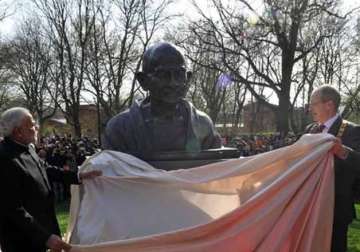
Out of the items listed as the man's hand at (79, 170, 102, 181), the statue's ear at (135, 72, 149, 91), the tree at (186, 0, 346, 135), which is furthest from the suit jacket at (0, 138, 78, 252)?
the tree at (186, 0, 346, 135)

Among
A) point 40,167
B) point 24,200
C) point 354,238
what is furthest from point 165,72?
point 354,238

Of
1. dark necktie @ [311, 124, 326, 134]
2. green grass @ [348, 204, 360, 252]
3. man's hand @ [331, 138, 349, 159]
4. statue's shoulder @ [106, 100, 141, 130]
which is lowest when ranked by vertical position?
green grass @ [348, 204, 360, 252]

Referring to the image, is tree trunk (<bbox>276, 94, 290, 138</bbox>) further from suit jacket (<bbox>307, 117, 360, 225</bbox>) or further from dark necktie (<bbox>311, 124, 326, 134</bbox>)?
suit jacket (<bbox>307, 117, 360, 225</bbox>)

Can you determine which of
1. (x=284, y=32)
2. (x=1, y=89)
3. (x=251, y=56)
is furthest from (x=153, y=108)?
(x=1, y=89)

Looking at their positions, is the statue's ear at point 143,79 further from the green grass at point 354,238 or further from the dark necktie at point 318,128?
the green grass at point 354,238

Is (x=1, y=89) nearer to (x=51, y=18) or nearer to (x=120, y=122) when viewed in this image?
(x=51, y=18)

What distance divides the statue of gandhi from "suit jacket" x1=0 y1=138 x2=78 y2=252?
1.66 feet

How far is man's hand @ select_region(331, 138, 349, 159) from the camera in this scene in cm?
333

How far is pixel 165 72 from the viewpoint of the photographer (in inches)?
141

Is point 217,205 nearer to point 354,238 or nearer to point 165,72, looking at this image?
point 165,72

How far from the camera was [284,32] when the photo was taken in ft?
75.0

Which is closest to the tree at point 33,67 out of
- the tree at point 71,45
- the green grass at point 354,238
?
the tree at point 71,45

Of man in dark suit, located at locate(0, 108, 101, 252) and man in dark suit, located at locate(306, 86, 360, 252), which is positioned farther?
man in dark suit, located at locate(306, 86, 360, 252)

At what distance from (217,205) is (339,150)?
0.91m
